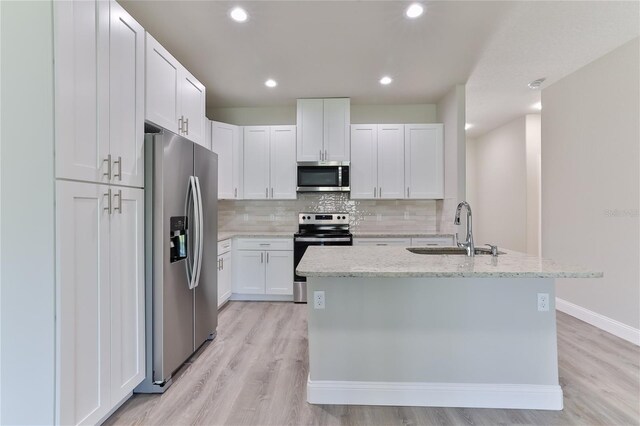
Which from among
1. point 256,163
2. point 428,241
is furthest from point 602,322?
point 256,163

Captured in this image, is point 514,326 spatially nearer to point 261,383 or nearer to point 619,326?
point 261,383

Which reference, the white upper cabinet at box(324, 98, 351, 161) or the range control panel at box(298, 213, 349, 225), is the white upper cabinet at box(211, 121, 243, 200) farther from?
the white upper cabinet at box(324, 98, 351, 161)

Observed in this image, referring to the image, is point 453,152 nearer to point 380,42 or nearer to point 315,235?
point 380,42

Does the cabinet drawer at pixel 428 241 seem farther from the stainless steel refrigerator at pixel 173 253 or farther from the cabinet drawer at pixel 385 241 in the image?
the stainless steel refrigerator at pixel 173 253

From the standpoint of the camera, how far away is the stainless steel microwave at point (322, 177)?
416 cm

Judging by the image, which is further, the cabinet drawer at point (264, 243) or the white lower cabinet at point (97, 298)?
the cabinet drawer at point (264, 243)

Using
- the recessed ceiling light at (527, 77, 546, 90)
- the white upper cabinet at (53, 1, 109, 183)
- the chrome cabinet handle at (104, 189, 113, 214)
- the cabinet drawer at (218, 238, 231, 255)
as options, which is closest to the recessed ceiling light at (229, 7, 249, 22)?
the white upper cabinet at (53, 1, 109, 183)

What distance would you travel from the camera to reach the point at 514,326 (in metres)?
1.86

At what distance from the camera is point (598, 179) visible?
123 inches

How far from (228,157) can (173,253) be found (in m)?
2.25

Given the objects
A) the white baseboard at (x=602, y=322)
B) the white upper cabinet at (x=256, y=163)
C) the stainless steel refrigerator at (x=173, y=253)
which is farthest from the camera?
the white upper cabinet at (x=256, y=163)

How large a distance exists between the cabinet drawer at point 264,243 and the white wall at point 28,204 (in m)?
2.61

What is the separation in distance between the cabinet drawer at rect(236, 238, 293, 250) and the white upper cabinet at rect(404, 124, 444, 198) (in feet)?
5.70

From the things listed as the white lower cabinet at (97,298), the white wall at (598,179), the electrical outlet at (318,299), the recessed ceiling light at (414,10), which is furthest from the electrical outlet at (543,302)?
the white lower cabinet at (97,298)
